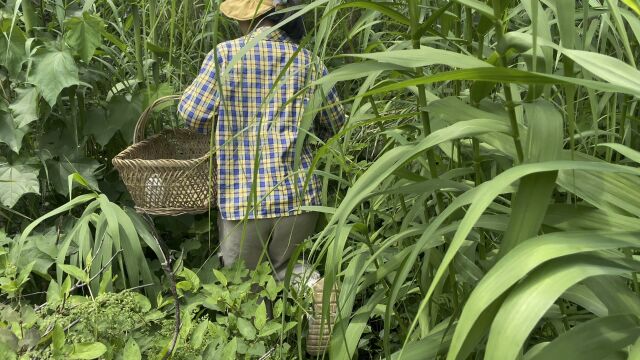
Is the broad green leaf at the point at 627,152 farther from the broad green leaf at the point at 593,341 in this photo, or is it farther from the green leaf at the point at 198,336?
the green leaf at the point at 198,336

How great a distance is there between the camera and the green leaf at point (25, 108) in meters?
1.88

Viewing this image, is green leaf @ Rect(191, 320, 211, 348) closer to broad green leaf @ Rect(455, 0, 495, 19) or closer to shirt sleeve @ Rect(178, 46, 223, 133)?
broad green leaf @ Rect(455, 0, 495, 19)

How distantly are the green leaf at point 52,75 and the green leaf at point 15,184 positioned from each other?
0.21m

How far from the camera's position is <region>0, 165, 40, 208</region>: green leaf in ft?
6.17

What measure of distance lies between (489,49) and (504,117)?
0.38m

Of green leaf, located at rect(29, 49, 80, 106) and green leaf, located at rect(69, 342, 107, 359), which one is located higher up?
green leaf, located at rect(29, 49, 80, 106)

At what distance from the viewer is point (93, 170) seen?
2025mm

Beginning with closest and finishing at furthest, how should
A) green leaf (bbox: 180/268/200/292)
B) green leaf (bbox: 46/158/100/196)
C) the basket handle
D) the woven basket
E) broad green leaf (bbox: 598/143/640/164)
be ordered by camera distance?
broad green leaf (bbox: 598/143/640/164)
green leaf (bbox: 180/268/200/292)
the woven basket
the basket handle
green leaf (bbox: 46/158/100/196)

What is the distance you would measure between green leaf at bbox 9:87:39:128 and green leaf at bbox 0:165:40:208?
4.5 inches

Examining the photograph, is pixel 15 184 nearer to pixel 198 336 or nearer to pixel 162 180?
pixel 162 180

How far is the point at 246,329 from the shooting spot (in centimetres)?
103

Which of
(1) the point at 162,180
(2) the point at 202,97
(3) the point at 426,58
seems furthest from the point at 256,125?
(3) the point at 426,58

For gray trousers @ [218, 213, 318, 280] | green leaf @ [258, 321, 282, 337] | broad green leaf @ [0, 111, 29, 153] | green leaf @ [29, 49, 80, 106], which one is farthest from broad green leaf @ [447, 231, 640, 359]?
broad green leaf @ [0, 111, 29, 153]

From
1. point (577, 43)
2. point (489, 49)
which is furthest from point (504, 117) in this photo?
point (489, 49)
